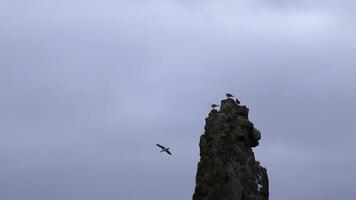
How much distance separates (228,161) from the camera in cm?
6391

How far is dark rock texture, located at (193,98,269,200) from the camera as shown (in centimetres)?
6353

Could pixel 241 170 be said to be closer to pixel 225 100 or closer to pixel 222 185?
pixel 222 185

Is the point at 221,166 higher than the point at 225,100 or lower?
lower

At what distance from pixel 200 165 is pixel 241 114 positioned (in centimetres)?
509

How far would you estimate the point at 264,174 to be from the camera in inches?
2611

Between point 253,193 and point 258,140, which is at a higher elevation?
point 258,140

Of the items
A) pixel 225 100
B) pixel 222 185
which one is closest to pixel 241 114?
pixel 225 100

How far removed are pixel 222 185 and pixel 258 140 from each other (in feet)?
19.8

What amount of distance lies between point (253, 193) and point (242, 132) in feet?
15.1

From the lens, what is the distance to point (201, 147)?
65.5 metres

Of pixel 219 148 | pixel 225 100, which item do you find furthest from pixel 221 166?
pixel 225 100

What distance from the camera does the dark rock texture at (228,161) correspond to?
6353 cm

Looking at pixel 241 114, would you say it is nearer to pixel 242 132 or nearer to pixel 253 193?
pixel 242 132

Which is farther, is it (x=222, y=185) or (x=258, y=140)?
(x=258, y=140)
